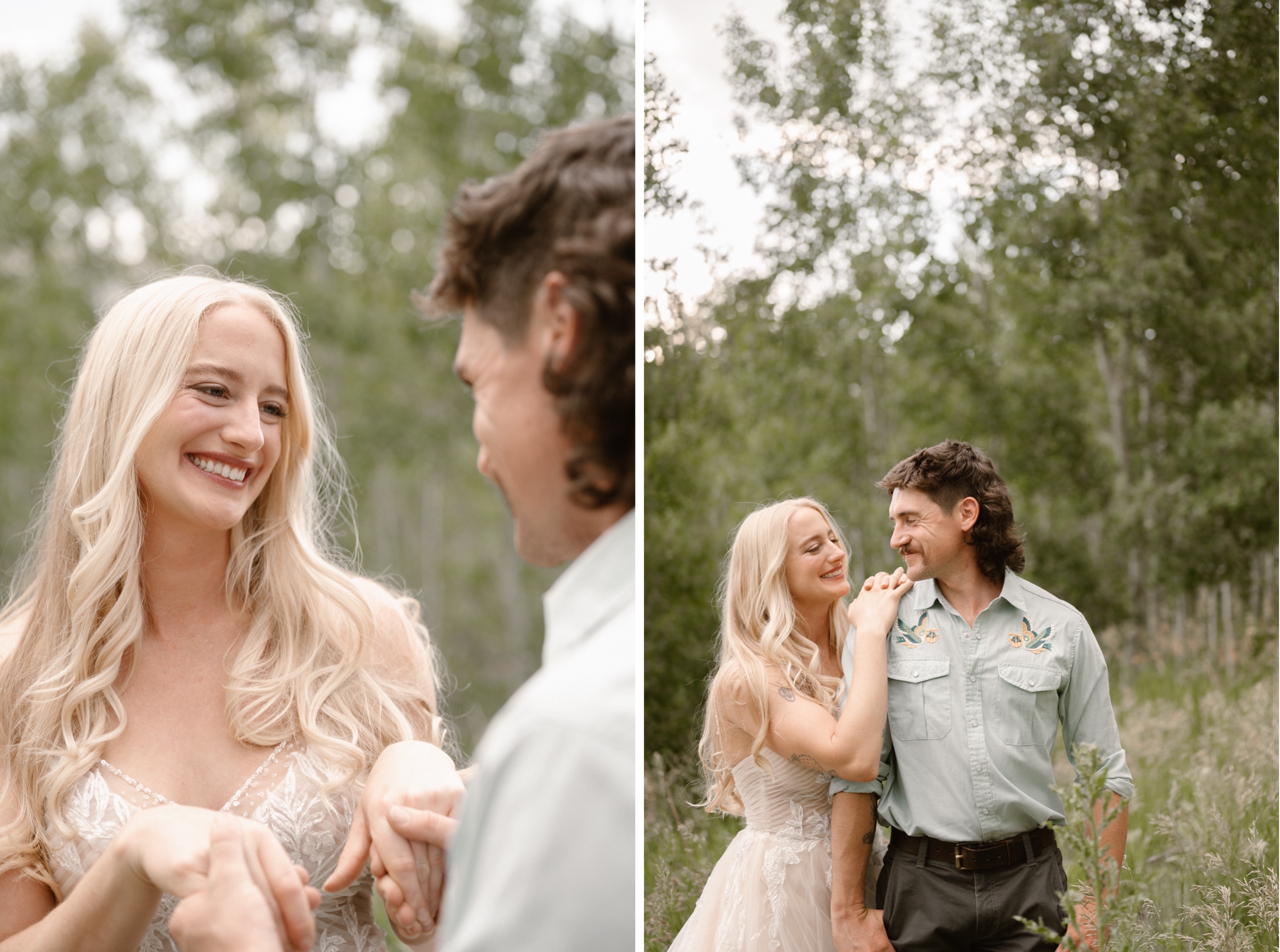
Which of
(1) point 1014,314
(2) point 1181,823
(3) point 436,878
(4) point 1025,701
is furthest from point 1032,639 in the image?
(3) point 436,878

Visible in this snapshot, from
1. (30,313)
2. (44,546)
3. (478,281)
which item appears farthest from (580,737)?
(30,313)

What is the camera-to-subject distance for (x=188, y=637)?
2.01 meters

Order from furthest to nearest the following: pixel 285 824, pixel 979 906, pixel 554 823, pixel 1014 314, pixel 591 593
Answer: pixel 1014 314 < pixel 979 906 < pixel 285 824 < pixel 591 593 < pixel 554 823

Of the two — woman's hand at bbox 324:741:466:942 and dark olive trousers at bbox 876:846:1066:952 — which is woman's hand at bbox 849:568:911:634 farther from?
woman's hand at bbox 324:741:466:942

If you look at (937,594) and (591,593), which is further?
(937,594)

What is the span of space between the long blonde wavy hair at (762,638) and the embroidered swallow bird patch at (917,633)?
20 centimetres

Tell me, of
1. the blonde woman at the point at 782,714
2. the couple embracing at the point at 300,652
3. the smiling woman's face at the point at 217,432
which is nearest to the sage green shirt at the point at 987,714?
the blonde woman at the point at 782,714

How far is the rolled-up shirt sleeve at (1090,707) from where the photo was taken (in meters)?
2.24

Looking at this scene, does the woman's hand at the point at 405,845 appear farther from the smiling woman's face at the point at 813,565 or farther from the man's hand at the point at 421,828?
the smiling woman's face at the point at 813,565

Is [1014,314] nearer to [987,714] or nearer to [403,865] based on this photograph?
[987,714]

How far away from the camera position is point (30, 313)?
9805 mm

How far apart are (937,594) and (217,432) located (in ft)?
5.23

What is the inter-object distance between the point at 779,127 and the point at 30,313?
922 cm

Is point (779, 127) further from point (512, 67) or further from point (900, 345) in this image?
point (512, 67)
